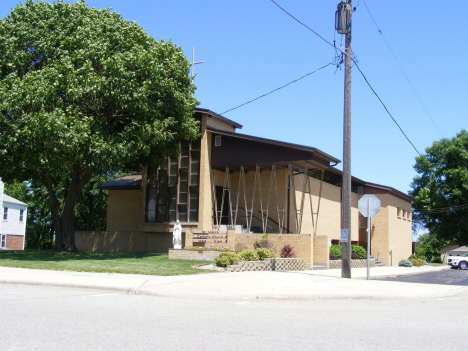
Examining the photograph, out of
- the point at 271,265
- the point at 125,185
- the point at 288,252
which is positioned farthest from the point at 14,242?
the point at 271,265

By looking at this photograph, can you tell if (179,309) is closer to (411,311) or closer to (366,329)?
(366,329)

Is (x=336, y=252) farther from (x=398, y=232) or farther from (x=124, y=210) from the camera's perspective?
(x=124, y=210)

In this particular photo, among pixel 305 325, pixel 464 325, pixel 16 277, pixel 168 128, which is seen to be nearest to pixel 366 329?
pixel 305 325

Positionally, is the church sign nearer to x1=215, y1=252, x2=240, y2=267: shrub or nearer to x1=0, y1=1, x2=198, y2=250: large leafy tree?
x1=0, y1=1, x2=198, y2=250: large leafy tree

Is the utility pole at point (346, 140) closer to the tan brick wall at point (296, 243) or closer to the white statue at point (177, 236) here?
the tan brick wall at point (296, 243)

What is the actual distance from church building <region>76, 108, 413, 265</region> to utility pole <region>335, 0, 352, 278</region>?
6.56m

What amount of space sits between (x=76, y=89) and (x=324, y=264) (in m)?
14.4

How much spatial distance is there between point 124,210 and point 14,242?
22.3 meters

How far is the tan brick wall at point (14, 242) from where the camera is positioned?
48.0 m

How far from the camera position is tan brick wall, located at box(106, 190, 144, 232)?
32.2m

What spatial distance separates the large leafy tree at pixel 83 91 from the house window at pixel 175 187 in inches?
97.6

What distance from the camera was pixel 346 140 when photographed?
56.9 feet

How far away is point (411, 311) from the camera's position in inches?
396

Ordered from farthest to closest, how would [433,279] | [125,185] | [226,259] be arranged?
1. [125,185]
2. [433,279]
3. [226,259]
